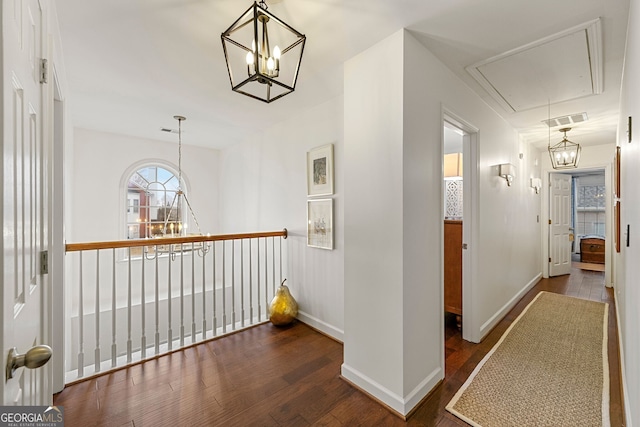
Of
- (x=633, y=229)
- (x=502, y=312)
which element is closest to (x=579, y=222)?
(x=502, y=312)

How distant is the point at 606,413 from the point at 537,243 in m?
3.64

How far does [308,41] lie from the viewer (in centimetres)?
190

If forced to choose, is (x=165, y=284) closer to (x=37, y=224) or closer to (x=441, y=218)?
(x=37, y=224)

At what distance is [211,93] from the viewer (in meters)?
2.77

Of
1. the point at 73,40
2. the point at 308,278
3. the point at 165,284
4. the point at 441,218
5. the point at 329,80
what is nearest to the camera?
the point at 73,40

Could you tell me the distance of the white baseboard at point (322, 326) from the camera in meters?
Result: 2.78

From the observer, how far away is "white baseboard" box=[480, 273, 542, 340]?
2.78 meters

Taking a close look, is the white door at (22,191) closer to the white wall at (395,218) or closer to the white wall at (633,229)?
the white wall at (395,218)

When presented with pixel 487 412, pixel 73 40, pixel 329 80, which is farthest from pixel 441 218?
pixel 73 40

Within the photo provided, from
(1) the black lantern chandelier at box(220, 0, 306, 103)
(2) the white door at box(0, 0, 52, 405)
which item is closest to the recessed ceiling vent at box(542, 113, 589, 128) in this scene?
(1) the black lantern chandelier at box(220, 0, 306, 103)

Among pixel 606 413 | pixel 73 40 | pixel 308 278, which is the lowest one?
pixel 606 413

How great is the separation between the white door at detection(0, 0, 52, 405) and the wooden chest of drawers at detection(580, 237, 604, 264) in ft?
30.7

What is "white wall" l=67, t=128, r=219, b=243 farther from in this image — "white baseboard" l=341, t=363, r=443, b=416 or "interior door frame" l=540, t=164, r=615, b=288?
"interior door frame" l=540, t=164, r=615, b=288

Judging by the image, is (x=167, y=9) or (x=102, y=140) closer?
(x=167, y=9)
